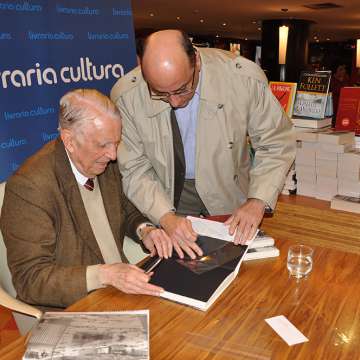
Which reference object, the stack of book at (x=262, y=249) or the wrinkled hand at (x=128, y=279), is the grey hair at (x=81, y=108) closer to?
the wrinkled hand at (x=128, y=279)

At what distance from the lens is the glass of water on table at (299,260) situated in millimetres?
1509

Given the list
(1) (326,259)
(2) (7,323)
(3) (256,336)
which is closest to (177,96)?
(1) (326,259)

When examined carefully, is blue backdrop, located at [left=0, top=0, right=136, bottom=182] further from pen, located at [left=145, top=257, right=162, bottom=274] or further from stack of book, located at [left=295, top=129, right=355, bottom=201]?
pen, located at [left=145, top=257, right=162, bottom=274]

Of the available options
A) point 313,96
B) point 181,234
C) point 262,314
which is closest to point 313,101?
point 313,96

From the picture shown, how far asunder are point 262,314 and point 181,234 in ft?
1.47

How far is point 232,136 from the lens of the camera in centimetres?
204

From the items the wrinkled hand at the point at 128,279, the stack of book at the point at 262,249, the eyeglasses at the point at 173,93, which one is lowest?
the stack of book at the point at 262,249

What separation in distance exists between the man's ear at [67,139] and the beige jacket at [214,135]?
40 centimetres

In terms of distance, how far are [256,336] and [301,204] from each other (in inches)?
80.7

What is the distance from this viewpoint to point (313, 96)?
10.2 ft

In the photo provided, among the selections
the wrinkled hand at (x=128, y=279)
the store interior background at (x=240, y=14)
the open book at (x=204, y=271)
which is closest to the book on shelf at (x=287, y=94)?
the open book at (x=204, y=271)

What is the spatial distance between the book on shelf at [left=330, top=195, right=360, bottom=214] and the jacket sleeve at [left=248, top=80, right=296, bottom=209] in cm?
103

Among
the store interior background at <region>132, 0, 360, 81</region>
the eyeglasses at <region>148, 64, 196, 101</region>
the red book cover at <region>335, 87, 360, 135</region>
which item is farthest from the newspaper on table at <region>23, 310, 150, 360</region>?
the store interior background at <region>132, 0, 360, 81</region>

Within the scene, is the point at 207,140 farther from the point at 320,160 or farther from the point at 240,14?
the point at 240,14
